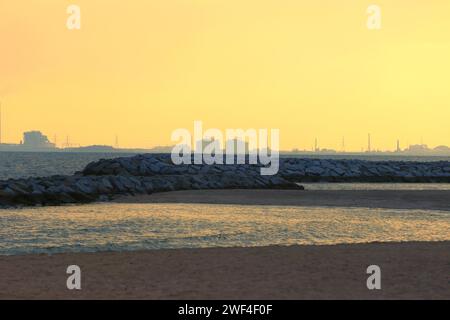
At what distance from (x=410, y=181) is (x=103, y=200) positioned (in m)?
38.8

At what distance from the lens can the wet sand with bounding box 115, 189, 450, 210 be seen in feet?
109

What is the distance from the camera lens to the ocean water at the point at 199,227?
18266 mm

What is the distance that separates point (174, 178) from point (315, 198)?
40.1ft

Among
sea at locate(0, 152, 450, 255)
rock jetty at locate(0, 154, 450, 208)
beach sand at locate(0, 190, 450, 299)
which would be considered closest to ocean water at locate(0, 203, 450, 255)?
sea at locate(0, 152, 450, 255)

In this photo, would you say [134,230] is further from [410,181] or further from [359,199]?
[410,181]

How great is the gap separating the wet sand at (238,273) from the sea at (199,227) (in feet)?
7.81

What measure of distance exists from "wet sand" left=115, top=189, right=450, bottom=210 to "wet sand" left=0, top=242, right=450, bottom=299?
17131mm

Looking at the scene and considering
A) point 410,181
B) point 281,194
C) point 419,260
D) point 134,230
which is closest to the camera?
point 419,260

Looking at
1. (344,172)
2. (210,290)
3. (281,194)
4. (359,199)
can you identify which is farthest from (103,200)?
(344,172)

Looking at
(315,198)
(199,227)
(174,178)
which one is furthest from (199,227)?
(174,178)

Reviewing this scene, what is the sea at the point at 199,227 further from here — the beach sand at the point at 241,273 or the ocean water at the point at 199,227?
the beach sand at the point at 241,273

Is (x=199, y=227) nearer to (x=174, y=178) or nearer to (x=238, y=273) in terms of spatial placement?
(x=238, y=273)

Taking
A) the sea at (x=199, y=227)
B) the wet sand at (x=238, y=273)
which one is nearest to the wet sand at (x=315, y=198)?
the sea at (x=199, y=227)
